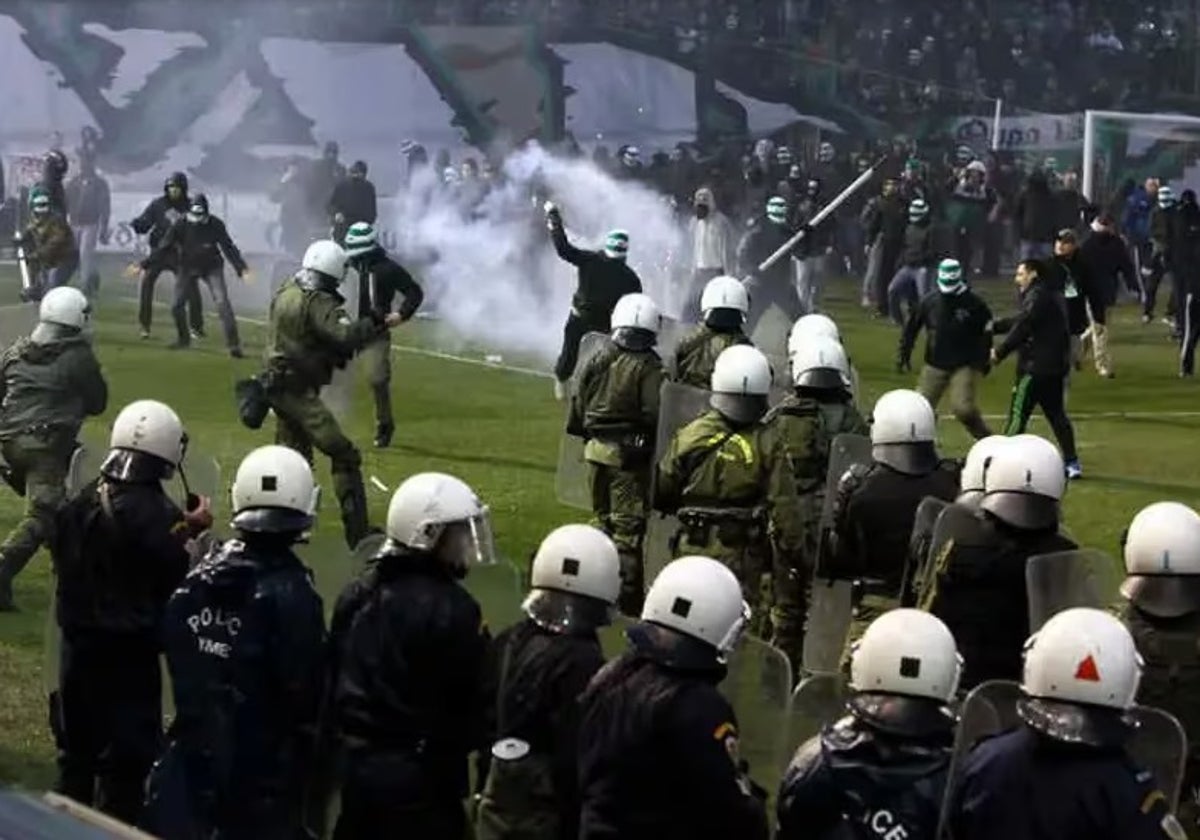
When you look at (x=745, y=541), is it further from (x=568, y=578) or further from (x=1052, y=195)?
(x=1052, y=195)

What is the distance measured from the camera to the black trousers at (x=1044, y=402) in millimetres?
17531

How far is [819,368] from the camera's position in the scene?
1124 cm

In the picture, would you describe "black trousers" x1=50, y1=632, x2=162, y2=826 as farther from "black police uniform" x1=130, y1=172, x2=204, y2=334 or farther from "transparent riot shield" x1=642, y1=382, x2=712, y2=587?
"black police uniform" x1=130, y1=172, x2=204, y2=334

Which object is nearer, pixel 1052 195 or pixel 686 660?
pixel 686 660

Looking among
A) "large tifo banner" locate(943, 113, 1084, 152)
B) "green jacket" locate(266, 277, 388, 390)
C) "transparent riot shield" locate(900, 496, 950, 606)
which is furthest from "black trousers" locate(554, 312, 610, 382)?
"large tifo banner" locate(943, 113, 1084, 152)

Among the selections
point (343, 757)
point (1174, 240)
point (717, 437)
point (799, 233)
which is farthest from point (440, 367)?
point (343, 757)

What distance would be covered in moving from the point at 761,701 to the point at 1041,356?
10.9m

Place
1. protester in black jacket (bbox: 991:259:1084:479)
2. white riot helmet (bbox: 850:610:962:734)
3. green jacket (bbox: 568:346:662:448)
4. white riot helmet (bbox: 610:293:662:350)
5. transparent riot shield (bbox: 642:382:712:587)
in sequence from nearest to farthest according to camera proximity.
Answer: white riot helmet (bbox: 850:610:962:734), transparent riot shield (bbox: 642:382:712:587), green jacket (bbox: 568:346:662:448), white riot helmet (bbox: 610:293:662:350), protester in black jacket (bbox: 991:259:1084:479)

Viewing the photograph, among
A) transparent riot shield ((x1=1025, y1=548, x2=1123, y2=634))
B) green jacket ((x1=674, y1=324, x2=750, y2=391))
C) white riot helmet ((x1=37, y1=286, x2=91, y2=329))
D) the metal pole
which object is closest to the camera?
transparent riot shield ((x1=1025, y1=548, x2=1123, y2=634))

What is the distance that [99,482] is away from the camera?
841cm

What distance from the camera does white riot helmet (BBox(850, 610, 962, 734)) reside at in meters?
5.89

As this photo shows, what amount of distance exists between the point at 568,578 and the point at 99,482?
92.5 inches

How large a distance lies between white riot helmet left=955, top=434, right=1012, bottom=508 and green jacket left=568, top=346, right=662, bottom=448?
12.1 feet

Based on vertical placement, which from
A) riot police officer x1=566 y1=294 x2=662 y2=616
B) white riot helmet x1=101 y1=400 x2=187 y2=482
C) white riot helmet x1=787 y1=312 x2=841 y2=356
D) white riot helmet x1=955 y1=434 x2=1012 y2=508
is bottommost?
riot police officer x1=566 y1=294 x2=662 y2=616
